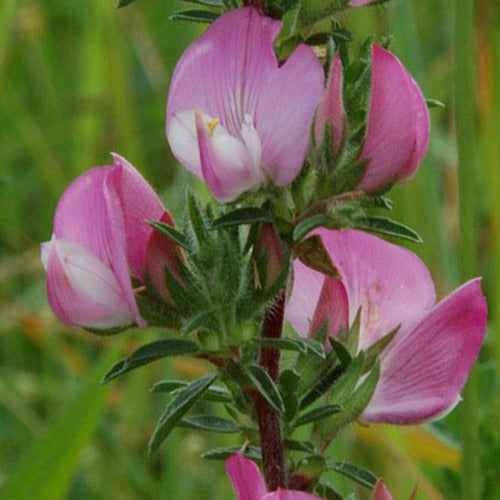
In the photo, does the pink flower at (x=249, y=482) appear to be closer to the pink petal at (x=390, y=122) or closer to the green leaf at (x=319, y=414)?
the green leaf at (x=319, y=414)

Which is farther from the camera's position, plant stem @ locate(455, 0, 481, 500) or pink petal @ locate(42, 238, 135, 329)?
plant stem @ locate(455, 0, 481, 500)

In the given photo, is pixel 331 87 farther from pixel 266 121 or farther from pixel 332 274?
pixel 332 274

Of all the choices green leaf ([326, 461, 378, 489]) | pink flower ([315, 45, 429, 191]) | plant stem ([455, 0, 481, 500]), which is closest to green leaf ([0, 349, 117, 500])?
plant stem ([455, 0, 481, 500])

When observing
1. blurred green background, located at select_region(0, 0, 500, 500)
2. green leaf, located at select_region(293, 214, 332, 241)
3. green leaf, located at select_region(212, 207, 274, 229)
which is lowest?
blurred green background, located at select_region(0, 0, 500, 500)

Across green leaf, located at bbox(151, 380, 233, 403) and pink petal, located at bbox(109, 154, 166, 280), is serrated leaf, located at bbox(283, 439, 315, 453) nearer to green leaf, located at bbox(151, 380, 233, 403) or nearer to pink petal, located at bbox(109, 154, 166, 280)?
green leaf, located at bbox(151, 380, 233, 403)

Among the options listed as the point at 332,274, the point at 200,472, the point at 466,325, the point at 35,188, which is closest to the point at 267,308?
the point at 332,274

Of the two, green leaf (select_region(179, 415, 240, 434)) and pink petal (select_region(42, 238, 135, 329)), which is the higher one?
pink petal (select_region(42, 238, 135, 329))
